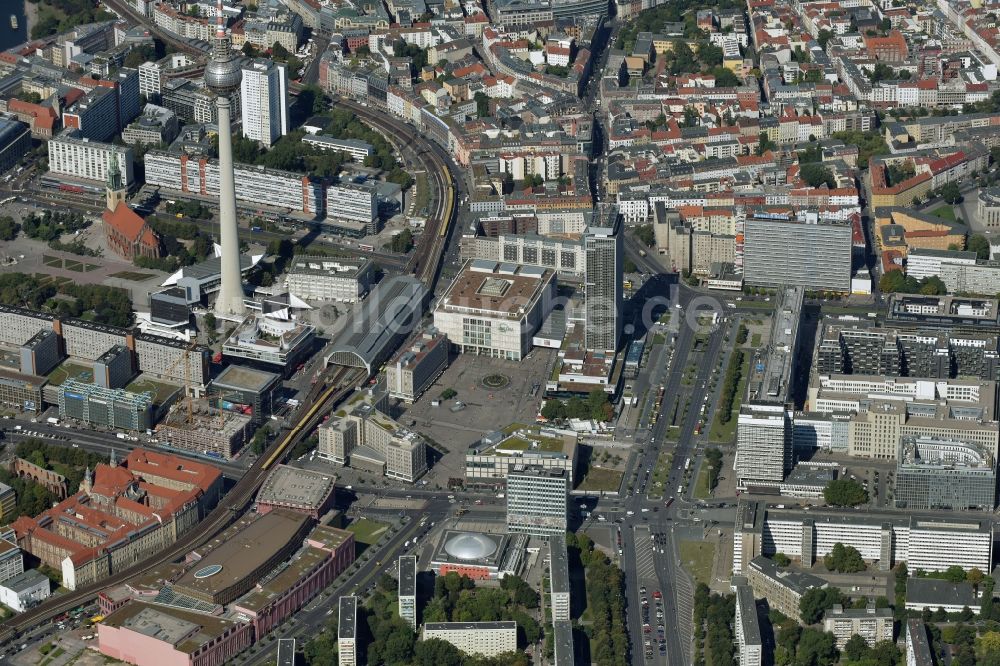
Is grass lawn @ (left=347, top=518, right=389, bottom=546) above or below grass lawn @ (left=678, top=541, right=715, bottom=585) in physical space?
below

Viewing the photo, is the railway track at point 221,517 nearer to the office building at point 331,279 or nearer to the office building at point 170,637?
the office building at point 170,637

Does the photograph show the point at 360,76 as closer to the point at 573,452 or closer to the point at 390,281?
the point at 390,281

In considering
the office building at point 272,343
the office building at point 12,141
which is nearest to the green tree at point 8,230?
the office building at point 12,141

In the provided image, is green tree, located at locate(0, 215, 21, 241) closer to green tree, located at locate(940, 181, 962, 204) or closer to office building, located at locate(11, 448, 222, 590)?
office building, located at locate(11, 448, 222, 590)

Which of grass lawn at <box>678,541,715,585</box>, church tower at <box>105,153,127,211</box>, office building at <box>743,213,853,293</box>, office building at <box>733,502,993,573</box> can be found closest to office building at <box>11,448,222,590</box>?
grass lawn at <box>678,541,715,585</box>

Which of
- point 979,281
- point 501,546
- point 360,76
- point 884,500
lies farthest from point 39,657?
point 360,76
